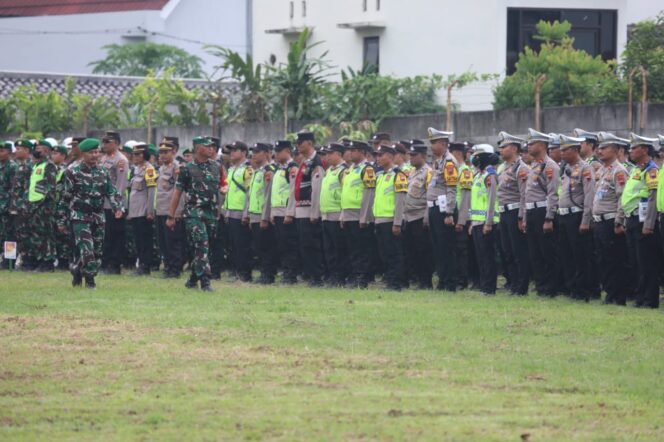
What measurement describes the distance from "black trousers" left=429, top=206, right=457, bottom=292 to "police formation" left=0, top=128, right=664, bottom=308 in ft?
0.07

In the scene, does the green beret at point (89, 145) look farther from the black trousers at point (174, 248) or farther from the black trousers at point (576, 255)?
the black trousers at point (576, 255)

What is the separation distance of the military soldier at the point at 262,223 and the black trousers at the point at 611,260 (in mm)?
5276

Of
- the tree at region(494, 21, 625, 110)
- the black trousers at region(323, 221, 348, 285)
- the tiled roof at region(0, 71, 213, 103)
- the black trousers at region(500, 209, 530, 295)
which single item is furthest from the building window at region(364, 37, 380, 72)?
the black trousers at region(500, 209, 530, 295)

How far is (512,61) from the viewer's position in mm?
32562

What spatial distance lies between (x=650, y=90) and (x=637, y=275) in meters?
7.35

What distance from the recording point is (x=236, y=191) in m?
21.0

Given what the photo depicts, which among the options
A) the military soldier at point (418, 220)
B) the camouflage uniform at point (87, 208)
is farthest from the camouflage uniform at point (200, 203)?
the military soldier at point (418, 220)

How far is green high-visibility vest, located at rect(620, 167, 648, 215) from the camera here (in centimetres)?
1609

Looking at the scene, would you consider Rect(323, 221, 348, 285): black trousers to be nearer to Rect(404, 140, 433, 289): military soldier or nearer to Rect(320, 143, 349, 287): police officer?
Rect(320, 143, 349, 287): police officer

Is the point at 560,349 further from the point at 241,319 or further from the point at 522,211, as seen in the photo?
the point at 522,211

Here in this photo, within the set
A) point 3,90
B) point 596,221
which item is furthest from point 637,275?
point 3,90

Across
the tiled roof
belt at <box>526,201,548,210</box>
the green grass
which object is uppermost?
the tiled roof

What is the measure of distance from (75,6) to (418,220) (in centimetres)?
4763

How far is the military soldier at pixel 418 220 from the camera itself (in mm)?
18828
